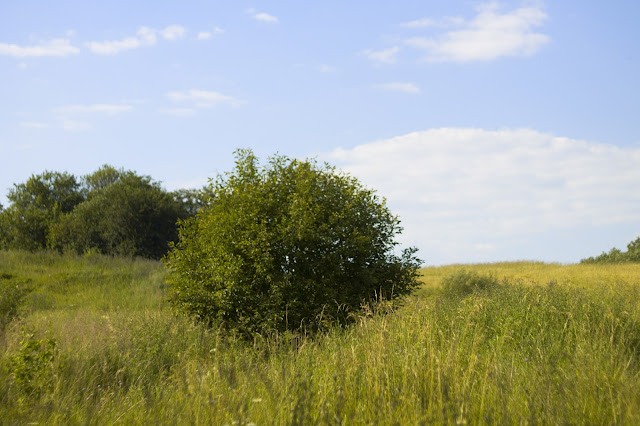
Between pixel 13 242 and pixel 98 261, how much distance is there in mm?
13642

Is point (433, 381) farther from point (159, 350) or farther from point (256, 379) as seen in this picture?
point (159, 350)

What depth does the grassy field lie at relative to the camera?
4.40 meters

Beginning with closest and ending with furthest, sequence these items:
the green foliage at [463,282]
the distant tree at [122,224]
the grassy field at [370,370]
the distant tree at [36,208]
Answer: the grassy field at [370,370] → the green foliage at [463,282] → the distant tree at [122,224] → the distant tree at [36,208]

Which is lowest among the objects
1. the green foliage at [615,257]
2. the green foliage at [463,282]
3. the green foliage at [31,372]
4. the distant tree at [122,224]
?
the green foliage at [31,372]

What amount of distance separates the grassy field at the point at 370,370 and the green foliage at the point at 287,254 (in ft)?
3.13

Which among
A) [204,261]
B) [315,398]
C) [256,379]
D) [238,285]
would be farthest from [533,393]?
[204,261]

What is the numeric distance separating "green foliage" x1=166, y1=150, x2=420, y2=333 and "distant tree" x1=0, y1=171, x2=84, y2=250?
2717 cm

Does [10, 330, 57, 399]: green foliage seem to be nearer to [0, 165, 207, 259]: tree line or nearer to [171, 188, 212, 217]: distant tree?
[0, 165, 207, 259]: tree line

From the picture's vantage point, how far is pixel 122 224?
33031 millimetres

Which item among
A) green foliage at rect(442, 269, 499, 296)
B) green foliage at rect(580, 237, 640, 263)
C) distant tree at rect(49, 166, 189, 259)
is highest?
distant tree at rect(49, 166, 189, 259)

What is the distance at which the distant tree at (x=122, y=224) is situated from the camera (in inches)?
1293

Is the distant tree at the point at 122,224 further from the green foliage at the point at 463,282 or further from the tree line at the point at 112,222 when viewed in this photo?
the green foliage at the point at 463,282

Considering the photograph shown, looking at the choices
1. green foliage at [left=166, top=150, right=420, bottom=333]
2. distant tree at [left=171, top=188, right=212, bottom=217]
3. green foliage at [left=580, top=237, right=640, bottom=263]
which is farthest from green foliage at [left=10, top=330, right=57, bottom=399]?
green foliage at [left=580, top=237, right=640, bottom=263]

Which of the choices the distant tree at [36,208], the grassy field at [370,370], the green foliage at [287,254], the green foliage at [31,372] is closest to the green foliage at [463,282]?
the green foliage at [287,254]
